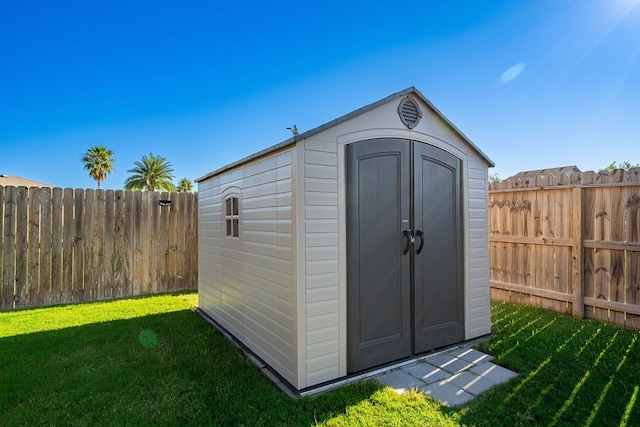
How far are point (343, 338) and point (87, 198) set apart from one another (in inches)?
223

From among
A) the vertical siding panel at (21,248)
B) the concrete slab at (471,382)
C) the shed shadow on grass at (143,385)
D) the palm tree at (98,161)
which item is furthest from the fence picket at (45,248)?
the palm tree at (98,161)

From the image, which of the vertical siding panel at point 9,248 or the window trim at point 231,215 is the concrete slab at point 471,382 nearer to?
the window trim at point 231,215

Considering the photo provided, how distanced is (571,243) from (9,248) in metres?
8.78

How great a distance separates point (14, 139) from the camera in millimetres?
11281

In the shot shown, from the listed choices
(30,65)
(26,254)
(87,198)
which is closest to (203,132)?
(30,65)

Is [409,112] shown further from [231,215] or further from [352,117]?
[231,215]

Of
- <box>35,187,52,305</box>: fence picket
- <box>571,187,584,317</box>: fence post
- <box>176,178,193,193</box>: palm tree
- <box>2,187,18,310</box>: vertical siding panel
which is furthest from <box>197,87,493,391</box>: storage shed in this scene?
<box>176,178,193,193</box>: palm tree

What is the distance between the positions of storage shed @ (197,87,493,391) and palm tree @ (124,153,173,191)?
35024mm

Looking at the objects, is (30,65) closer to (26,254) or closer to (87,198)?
(87,198)

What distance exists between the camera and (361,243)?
2.68 metres

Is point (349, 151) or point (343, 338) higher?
point (349, 151)

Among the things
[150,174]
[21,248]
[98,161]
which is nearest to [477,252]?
[21,248]

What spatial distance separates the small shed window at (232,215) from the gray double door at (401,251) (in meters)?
1.61

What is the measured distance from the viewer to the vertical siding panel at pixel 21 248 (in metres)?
5.17
